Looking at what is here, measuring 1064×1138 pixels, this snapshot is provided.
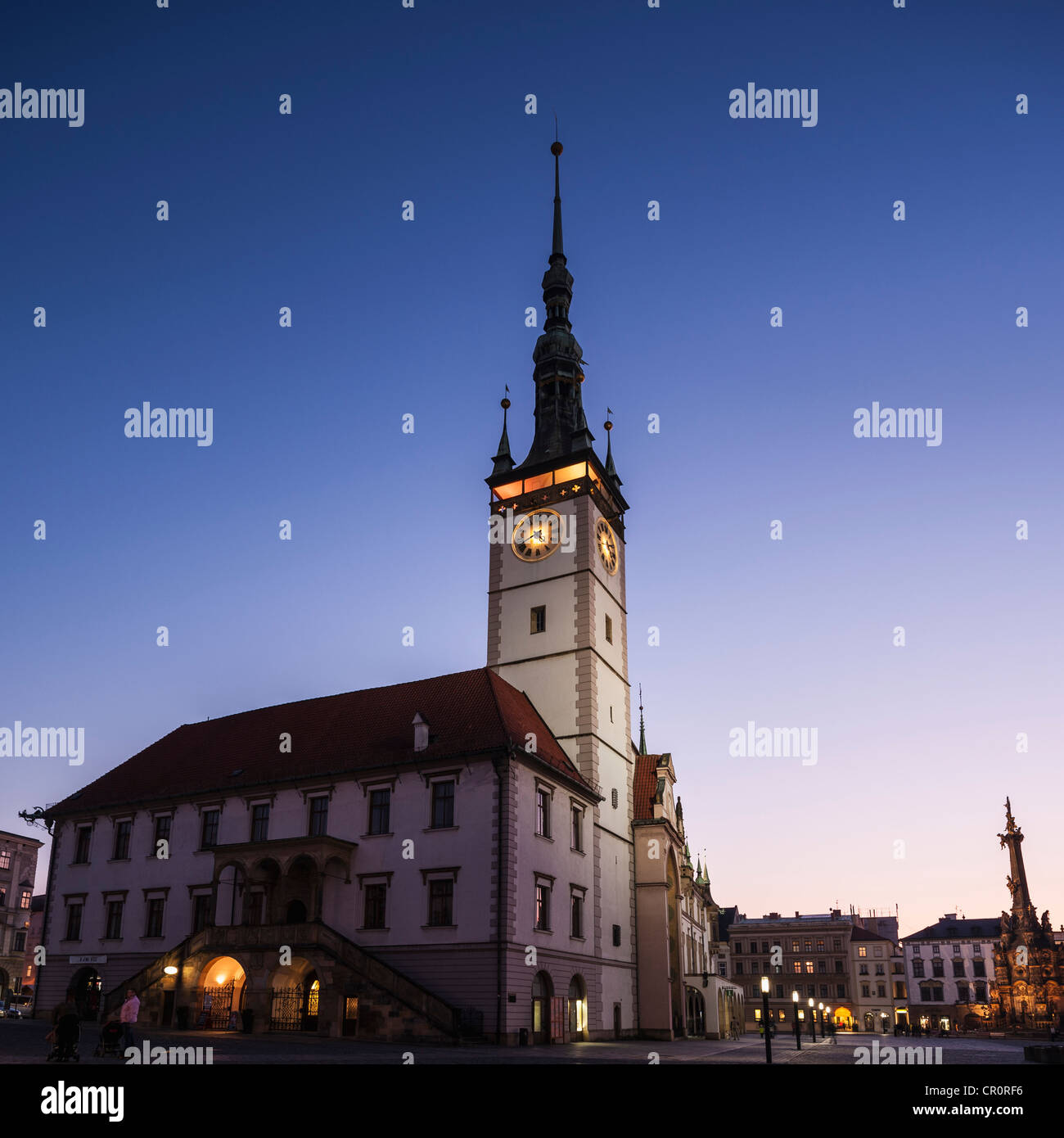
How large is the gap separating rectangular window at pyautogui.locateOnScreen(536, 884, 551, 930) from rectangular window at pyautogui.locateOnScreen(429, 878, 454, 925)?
11.0ft

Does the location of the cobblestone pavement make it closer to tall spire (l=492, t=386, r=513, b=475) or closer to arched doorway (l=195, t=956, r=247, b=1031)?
arched doorway (l=195, t=956, r=247, b=1031)

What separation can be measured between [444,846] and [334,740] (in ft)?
26.8

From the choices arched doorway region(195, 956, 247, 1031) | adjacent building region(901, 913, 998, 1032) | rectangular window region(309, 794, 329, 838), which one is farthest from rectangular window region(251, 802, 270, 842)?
adjacent building region(901, 913, 998, 1032)

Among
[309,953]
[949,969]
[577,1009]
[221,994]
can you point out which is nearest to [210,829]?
[221,994]

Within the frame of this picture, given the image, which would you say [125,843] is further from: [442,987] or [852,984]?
[852,984]

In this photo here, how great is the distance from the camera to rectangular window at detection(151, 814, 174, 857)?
40.6 m

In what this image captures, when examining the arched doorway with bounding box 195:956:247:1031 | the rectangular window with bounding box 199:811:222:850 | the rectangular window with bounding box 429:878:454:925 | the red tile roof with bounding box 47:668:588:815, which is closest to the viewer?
the rectangular window with bounding box 429:878:454:925

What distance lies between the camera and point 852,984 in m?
100

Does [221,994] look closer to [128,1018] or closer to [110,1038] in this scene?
[128,1018]

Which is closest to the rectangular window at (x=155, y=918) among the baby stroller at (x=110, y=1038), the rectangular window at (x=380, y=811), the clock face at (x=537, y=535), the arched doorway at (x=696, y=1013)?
the rectangular window at (x=380, y=811)

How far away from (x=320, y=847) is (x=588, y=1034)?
42.0ft

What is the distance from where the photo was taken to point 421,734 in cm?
3609
